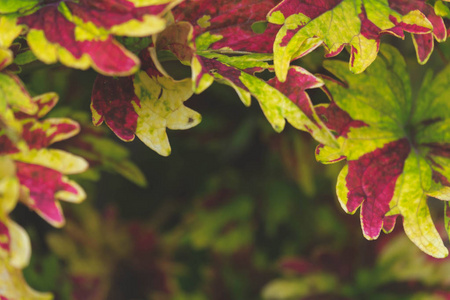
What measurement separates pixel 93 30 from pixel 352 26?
0.78ft

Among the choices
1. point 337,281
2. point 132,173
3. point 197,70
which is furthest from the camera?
point 337,281

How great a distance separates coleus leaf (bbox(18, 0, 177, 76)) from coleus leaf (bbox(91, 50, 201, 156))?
0.08 m

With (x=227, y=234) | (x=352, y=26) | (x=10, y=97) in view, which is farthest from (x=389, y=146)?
(x=227, y=234)

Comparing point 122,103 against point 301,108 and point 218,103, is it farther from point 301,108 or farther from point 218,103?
point 218,103

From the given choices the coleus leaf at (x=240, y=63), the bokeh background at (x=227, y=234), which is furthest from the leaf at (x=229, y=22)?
the bokeh background at (x=227, y=234)

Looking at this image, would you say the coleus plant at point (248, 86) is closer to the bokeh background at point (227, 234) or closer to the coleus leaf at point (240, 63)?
the coleus leaf at point (240, 63)

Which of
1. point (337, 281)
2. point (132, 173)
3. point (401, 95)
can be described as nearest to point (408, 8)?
point (401, 95)

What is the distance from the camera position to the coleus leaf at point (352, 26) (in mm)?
443

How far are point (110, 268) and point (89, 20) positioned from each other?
782mm

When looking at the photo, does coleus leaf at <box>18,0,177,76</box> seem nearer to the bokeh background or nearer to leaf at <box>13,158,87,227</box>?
leaf at <box>13,158,87,227</box>

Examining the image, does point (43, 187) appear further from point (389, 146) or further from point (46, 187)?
point (389, 146)

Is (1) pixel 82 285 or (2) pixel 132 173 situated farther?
(1) pixel 82 285

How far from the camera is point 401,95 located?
58cm

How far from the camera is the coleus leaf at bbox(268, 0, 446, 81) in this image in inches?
17.4
